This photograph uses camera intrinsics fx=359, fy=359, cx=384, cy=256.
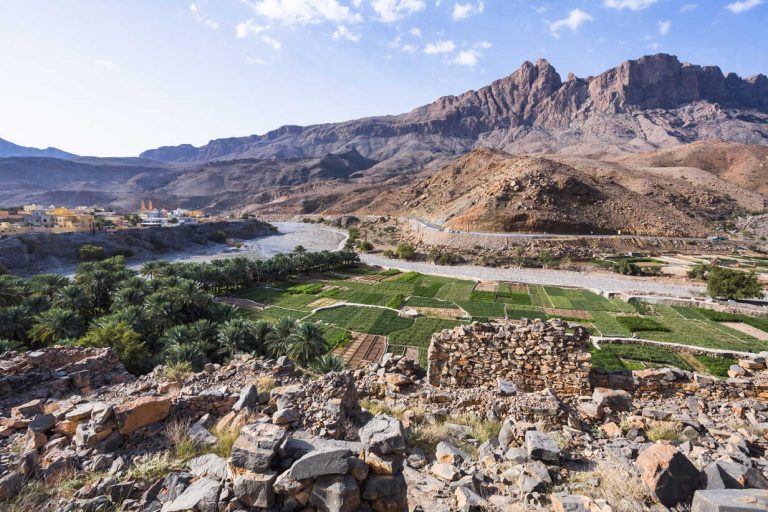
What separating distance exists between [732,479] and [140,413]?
339 inches

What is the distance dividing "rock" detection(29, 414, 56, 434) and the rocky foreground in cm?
3

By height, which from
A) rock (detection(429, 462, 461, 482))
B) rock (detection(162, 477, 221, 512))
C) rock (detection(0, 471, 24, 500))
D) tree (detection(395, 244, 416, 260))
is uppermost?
rock (detection(162, 477, 221, 512))

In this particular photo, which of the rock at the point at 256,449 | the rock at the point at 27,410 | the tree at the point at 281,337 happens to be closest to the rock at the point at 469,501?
the rock at the point at 256,449

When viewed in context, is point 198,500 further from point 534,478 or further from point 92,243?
point 92,243

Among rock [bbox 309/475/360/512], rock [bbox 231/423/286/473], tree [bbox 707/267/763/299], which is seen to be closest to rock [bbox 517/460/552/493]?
rock [bbox 309/475/360/512]

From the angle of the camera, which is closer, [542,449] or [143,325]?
[542,449]

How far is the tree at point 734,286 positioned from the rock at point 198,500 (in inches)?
1801

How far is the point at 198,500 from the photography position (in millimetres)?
3893

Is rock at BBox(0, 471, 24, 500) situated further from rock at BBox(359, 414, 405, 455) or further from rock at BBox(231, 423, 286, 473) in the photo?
rock at BBox(359, 414, 405, 455)

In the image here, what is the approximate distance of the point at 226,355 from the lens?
19469 mm

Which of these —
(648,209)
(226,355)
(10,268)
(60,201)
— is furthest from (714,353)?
(60,201)

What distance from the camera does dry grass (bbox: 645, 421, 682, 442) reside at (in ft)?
22.6

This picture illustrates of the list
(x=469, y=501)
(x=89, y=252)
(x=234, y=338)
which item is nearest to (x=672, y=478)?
(x=469, y=501)

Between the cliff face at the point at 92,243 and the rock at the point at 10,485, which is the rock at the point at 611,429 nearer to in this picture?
the rock at the point at 10,485
